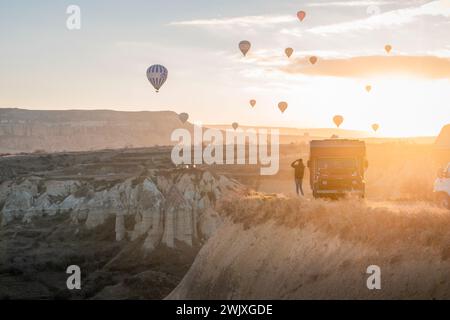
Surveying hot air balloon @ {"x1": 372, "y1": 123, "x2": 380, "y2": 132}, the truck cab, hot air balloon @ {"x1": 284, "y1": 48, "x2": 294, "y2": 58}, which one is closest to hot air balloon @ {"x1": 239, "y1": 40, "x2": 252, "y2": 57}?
hot air balloon @ {"x1": 284, "y1": 48, "x2": 294, "y2": 58}

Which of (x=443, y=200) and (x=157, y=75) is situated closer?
(x=443, y=200)

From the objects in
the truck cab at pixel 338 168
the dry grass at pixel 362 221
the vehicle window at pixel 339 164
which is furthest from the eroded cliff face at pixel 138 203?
the dry grass at pixel 362 221

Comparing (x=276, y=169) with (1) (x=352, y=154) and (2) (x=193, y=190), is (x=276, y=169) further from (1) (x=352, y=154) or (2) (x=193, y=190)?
(1) (x=352, y=154)

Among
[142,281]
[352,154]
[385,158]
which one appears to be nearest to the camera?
[352,154]

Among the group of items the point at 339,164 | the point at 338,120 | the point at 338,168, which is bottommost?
the point at 338,168

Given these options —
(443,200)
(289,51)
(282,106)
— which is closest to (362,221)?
(443,200)

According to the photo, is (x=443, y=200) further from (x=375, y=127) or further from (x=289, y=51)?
(x=375, y=127)
